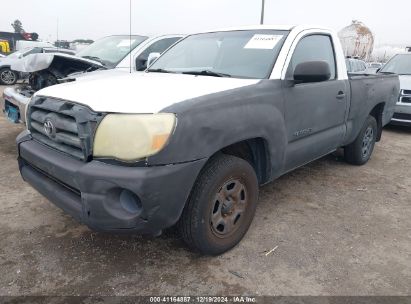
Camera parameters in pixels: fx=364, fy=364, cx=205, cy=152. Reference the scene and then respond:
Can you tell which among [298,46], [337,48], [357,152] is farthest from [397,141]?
[298,46]

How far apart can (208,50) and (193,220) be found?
6.12 feet

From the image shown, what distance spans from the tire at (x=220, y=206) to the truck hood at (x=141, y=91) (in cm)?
51

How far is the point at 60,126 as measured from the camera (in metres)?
2.39

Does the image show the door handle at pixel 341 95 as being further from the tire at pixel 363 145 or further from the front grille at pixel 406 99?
the front grille at pixel 406 99

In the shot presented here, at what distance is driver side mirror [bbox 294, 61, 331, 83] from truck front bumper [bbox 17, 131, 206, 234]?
1.25 metres

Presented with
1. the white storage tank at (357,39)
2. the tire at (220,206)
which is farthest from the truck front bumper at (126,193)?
the white storage tank at (357,39)

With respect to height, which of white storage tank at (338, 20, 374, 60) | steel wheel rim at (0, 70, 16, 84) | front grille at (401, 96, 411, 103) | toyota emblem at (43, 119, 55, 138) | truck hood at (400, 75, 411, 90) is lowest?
steel wheel rim at (0, 70, 16, 84)

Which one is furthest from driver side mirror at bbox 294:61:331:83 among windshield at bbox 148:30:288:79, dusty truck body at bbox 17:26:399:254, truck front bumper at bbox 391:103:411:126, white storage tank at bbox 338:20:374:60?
white storage tank at bbox 338:20:374:60

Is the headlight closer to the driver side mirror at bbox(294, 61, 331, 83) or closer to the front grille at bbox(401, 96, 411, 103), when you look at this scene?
the driver side mirror at bbox(294, 61, 331, 83)

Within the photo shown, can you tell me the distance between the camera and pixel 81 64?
5.61 m

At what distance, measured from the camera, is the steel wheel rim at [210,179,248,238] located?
261cm

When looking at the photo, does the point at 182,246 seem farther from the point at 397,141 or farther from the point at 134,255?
the point at 397,141

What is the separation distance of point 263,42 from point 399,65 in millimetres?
A: 6395

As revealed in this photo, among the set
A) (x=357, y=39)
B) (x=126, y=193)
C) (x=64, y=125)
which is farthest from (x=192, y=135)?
(x=357, y=39)
